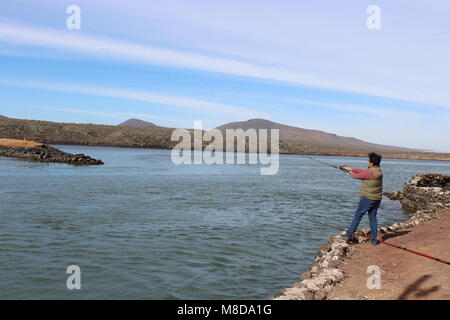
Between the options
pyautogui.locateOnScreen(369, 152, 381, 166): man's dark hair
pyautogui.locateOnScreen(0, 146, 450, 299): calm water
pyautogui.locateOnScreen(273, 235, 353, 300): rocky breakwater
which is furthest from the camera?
pyautogui.locateOnScreen(369, 152, 381, 166): man's dark hair

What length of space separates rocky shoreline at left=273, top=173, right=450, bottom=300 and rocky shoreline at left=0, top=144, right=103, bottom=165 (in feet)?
95.3

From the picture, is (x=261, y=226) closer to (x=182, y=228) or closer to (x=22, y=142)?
(x=182, y=228)

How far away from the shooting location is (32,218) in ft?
41.4

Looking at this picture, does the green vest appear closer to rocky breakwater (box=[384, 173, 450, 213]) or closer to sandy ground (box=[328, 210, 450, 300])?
sandy ground (box=[328, 210, 450, 300])

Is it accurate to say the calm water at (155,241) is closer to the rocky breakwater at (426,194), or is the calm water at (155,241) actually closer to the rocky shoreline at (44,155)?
the rocky breakwater at (426,194)

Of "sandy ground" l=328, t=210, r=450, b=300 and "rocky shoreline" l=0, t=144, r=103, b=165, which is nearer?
"sandy ground" l=328, t=210, r=450, b=300

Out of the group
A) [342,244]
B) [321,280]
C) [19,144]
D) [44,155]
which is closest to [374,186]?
[342,244]

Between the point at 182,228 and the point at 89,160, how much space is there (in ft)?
94.2

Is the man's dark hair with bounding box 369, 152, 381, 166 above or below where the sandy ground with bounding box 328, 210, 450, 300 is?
above

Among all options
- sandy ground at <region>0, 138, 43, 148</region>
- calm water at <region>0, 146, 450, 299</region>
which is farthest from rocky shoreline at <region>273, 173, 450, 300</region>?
sandy ground at <region>0, 138, 43, 148</region>

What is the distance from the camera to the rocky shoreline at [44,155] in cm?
3800

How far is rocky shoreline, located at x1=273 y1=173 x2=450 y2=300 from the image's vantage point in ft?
21.5

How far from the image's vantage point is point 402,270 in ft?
25.6
